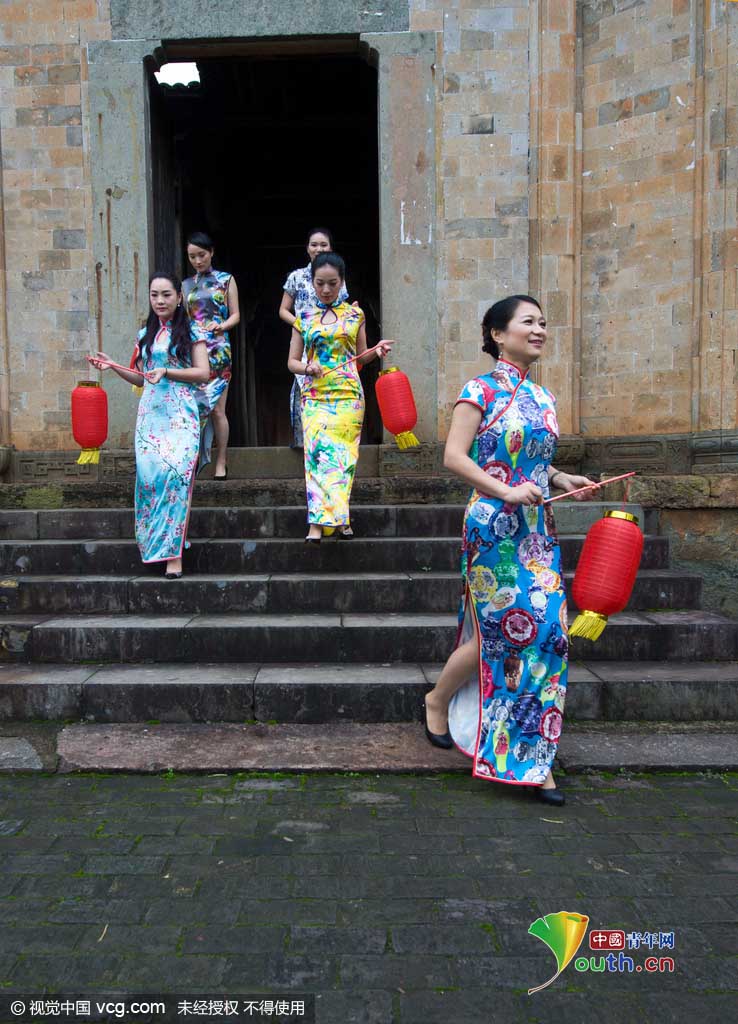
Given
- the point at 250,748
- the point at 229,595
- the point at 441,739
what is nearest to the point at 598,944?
the point at 441,739

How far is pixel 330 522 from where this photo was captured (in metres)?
5.00

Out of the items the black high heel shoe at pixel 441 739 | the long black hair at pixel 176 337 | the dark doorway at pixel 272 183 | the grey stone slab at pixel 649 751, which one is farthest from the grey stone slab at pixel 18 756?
the dark doorway at pixel 272 183

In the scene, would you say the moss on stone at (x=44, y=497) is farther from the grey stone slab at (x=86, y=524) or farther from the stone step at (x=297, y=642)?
the stone step at (x=297, y=642)

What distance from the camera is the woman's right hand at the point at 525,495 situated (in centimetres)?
288

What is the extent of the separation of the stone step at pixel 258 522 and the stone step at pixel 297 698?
1779 millimetres

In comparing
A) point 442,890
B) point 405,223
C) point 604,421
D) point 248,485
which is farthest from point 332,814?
point 405,223

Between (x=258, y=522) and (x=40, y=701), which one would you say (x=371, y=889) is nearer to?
(x=40, y=701)

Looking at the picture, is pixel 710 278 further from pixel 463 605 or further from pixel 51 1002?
pixel 51 1002

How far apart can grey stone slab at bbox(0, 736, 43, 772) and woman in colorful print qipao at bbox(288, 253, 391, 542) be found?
2.16 meters

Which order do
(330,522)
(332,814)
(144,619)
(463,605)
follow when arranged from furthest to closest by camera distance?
(330,522), (144,619), (463,605), (332,814)

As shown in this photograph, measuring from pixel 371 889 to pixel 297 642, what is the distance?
1.99 meters

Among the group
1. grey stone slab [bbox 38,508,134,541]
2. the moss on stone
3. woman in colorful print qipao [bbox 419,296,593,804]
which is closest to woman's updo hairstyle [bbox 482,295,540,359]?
woman in colorful print qipao [bbox 419,296,593,804]

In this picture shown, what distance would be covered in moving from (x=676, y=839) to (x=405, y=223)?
19.7 feet

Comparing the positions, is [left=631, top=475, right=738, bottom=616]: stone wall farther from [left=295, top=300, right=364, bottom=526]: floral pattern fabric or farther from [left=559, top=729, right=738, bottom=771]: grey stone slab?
[left=295, top=300, right=364, bottom=526]: floral pattern fabric
